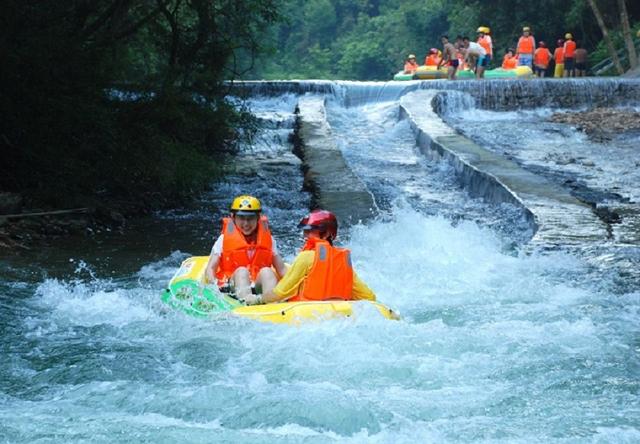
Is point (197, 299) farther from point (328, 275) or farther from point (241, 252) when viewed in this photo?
point (328, 275)

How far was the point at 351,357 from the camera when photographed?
6.37 m

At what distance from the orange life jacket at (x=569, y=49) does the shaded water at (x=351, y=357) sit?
20852 millimetres

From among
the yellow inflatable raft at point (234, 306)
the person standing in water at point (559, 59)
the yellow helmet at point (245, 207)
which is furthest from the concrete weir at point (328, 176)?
the person standing in water at point (559, 59)

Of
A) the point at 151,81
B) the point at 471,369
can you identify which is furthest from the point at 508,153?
the point at 471,369

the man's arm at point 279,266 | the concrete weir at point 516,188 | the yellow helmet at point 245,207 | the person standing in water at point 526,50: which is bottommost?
the concrete weir at point 516,188

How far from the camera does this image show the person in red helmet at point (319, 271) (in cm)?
705

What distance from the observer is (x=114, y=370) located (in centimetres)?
630

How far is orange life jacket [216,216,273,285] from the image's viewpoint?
7891 mm

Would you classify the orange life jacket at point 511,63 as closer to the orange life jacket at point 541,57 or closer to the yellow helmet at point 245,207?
the orange life jacket at point 541,57

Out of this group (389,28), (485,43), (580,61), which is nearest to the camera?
(485,43)

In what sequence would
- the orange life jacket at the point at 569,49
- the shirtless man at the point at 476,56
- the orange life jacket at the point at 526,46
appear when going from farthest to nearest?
the orange life jacket at the point at 569,49 → the orange life jacket at the point at 526,46 → the shirtless man at the point at 476,56

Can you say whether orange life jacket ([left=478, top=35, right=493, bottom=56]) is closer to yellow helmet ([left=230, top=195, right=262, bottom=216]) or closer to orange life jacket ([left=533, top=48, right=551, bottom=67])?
orange life jacket ([left=533, top=48, right=551, bottom=67])

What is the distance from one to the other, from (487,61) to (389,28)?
121 feet

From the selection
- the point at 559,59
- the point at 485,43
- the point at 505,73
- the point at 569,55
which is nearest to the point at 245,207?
the point at 485,43
